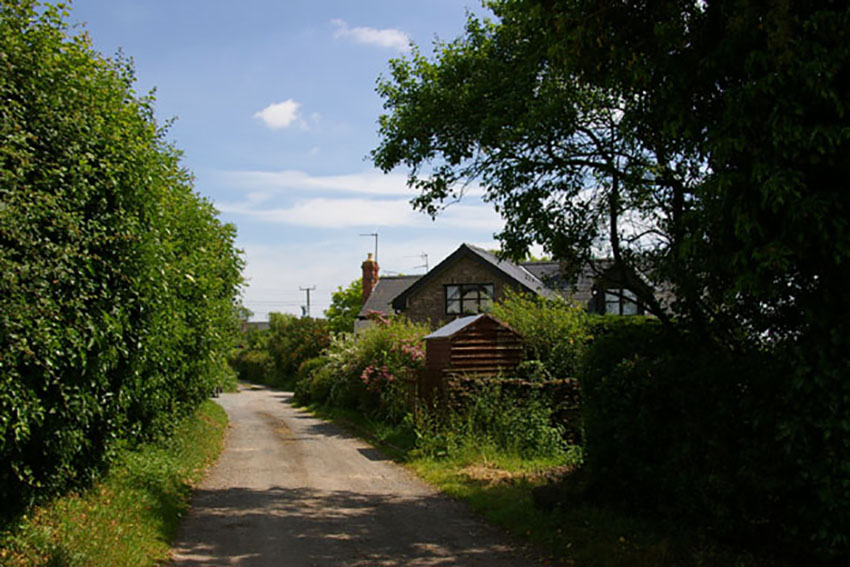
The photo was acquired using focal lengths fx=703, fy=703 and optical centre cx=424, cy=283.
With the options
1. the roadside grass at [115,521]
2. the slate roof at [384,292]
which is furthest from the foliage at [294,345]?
the roadside grass at [115,521]

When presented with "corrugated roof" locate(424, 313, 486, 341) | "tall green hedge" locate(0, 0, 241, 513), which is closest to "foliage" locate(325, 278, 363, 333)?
"corrugated roof" locate(424, 313, 486, 341)

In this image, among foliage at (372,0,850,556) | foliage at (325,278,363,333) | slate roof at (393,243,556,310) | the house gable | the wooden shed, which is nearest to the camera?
foliage at (372,0,850,556)

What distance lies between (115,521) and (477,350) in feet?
31.8

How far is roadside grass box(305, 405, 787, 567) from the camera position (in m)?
6.84

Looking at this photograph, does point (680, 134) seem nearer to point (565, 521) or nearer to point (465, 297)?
point (565, 521)

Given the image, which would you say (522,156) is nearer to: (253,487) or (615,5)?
(615,5)

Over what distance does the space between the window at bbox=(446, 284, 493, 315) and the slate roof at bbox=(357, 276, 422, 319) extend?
718 cm

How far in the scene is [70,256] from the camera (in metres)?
6.29

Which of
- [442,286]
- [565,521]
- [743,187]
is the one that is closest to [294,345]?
[442,286]

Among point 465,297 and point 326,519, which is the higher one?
point 465,297

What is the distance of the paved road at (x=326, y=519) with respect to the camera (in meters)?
7.88

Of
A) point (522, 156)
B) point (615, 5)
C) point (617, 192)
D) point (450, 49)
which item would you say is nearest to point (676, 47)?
point (615, 5)

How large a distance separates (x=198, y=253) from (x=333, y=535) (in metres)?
5.96

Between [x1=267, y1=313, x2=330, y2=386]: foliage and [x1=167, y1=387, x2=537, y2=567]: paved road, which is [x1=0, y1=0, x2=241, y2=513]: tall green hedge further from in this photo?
[x1=267, y1=313, x2=330, y2=386]: foliage
